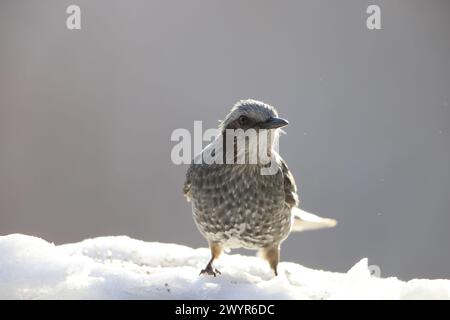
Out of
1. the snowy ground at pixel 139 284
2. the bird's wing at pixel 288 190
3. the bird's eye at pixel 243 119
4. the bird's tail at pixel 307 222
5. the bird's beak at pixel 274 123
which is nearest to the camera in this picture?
the snowy ground at pixel 139 284

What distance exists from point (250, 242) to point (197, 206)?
1.52ft

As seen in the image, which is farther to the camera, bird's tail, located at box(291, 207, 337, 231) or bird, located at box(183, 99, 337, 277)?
bird's tail, located at box(291, 207, 337, 231)

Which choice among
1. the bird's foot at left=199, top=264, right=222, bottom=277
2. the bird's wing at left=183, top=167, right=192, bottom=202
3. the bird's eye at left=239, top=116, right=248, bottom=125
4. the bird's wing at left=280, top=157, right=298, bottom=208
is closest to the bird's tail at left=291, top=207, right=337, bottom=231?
the bird's wing at left=280, top=157, right=298, bottom=208

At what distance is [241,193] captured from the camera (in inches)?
166

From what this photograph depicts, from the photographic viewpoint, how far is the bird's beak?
401cm

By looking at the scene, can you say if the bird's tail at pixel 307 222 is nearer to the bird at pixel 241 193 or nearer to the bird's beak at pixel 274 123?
the bird at pixel 241 193

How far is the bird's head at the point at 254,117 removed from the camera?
408 centimetres

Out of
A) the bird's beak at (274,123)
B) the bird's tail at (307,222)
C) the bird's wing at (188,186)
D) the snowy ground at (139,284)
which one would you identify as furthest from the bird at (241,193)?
the bird's tail at (307,222)

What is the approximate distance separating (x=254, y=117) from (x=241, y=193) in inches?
21.1

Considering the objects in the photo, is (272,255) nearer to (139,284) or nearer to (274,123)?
(274,123)

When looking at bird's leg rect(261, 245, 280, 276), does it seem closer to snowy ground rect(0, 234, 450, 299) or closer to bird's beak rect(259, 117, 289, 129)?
snowy ground rect(0, 234, 450, 299)

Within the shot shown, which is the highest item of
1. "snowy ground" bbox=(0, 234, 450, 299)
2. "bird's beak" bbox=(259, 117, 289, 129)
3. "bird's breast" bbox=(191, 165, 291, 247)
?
"bird's beak" bbox=(259, 117, 289, 129)

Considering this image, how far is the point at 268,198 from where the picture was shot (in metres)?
4.29
